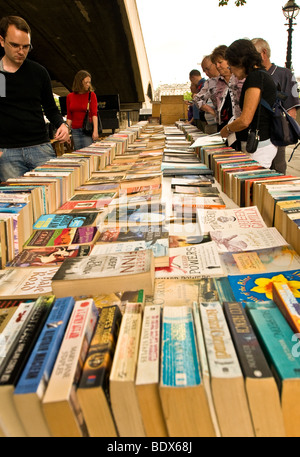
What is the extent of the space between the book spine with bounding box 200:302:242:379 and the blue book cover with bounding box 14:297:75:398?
0.31m

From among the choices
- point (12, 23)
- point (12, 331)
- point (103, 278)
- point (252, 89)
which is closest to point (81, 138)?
point (12, 23)

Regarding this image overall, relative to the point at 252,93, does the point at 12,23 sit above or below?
above

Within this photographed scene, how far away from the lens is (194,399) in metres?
0.62

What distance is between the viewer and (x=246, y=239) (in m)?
1.46

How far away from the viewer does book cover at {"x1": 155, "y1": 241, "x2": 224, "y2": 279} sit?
1217 millimetres

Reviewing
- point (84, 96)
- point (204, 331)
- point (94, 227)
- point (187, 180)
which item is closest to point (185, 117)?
point (84, 96)

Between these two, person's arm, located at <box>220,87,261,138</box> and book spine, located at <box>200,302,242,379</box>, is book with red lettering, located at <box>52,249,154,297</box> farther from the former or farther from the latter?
person's arm, located at <box>220,87,261,138</box>

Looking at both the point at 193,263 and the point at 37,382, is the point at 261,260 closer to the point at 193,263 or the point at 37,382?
the point at 193,263

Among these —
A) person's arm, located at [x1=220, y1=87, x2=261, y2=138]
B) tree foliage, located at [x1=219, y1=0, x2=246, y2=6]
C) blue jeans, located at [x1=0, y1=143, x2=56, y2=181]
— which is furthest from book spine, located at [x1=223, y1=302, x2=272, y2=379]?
tree foliage, located at [x1=219, y1=0, x2=246, y2=6]

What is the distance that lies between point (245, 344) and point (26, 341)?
46 centimetres

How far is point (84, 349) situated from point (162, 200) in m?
1.37

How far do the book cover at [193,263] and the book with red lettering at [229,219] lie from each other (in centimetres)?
18

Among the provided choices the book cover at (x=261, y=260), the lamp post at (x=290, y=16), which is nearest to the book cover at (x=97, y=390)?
the book cover at (x=261, y=260)

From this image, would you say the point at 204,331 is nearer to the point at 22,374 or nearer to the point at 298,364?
the point at 298,364
